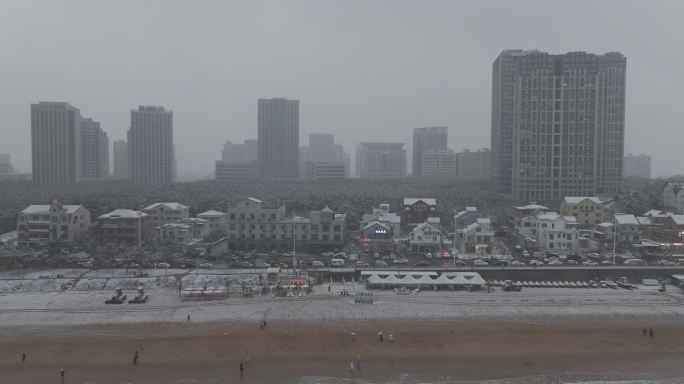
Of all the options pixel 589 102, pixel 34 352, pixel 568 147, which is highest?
pixel 589 102

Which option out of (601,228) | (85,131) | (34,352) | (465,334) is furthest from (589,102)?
(85,131)

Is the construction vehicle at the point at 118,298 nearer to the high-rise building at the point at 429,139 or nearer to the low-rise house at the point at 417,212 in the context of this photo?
the low-rise house at the point at 417,212

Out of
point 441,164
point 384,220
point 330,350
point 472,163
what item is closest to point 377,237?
point 384,220

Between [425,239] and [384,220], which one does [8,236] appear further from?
[425,239]

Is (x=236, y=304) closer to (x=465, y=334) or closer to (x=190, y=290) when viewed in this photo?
→ (x=190, y=290)

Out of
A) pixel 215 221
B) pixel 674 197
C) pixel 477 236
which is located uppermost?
pixel 674 197
